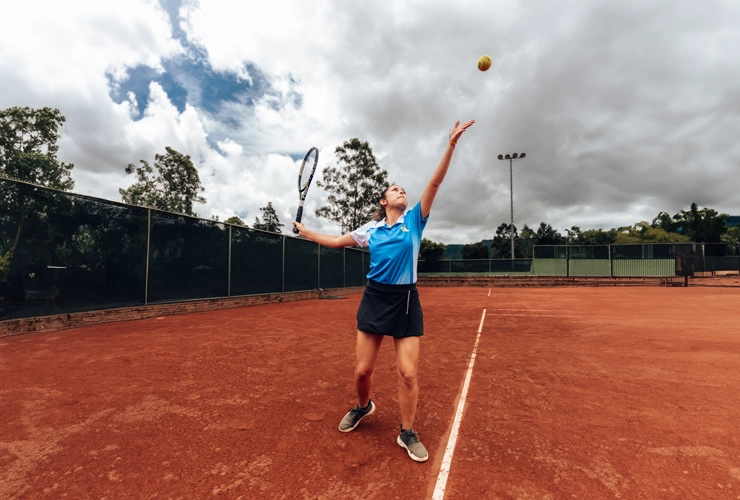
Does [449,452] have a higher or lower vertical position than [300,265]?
lower

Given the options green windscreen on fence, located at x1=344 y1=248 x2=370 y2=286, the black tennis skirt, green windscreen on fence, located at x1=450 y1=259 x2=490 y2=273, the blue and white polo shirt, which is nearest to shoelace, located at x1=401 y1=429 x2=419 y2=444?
the black tennis skirt

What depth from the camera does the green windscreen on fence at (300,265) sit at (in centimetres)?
1463

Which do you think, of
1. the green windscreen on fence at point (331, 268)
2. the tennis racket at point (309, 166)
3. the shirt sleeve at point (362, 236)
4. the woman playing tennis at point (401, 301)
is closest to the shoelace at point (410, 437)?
the woman playing tennis at point (401, 301)

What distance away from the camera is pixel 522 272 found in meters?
29.2

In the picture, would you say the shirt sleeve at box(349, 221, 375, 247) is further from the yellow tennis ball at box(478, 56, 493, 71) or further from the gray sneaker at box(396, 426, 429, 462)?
the yellow tennis ball at box(478, 56, 493, 71)

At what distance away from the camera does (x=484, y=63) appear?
5.89 m

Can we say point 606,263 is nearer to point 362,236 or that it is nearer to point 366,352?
point 362,236

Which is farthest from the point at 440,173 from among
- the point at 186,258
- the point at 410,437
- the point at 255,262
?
the point at 255,262

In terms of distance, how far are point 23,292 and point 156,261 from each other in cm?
277

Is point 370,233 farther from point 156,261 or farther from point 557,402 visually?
point 156,261

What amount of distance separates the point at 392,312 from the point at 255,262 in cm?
1102

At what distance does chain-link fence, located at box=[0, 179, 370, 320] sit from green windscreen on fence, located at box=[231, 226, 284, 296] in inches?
1.4

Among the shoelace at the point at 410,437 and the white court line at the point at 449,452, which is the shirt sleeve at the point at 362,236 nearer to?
the shoelace at the point at 410,437

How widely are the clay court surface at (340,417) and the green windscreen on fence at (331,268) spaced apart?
36.2ft
